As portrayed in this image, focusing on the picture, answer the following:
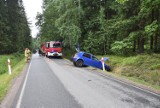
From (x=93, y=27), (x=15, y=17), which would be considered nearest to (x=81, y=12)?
(x=93, y=27)

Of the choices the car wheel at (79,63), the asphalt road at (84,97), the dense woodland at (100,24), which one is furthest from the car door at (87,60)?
the asphalt road at (84,97)

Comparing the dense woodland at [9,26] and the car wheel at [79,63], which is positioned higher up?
the dense woodland at [9,26]

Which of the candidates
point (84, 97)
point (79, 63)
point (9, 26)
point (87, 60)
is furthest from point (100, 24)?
point (84, 97)

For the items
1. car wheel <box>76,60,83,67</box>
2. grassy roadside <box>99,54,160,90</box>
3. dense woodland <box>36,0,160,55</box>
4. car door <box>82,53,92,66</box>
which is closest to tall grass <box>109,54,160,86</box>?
grassy roadside <box>99,54,160,90</box>

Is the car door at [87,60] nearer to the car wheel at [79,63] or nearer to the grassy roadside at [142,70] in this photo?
the car wheel at [79,63]

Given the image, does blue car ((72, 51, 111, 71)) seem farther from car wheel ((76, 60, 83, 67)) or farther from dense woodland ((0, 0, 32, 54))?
dense woodland ((0, 0, 32, 54))

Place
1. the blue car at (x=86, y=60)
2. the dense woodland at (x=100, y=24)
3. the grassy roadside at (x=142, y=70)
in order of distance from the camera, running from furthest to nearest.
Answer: the dense woodland at (x=100, y=24), the blue car at (x=86, y=60), the grassy roadside at (x=142, y=70)

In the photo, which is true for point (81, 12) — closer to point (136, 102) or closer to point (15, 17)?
point (15, 17)

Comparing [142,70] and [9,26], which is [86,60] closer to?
[142,70]

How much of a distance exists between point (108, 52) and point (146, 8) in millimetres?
13066

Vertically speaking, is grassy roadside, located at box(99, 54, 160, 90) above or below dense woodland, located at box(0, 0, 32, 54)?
below

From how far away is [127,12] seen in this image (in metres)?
27.7

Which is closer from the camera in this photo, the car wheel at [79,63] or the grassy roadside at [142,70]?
the grassy roadside at [142,70]

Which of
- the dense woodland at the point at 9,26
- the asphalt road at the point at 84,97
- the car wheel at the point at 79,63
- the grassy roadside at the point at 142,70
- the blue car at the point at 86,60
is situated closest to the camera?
the asphalt road at the point at 84,97
